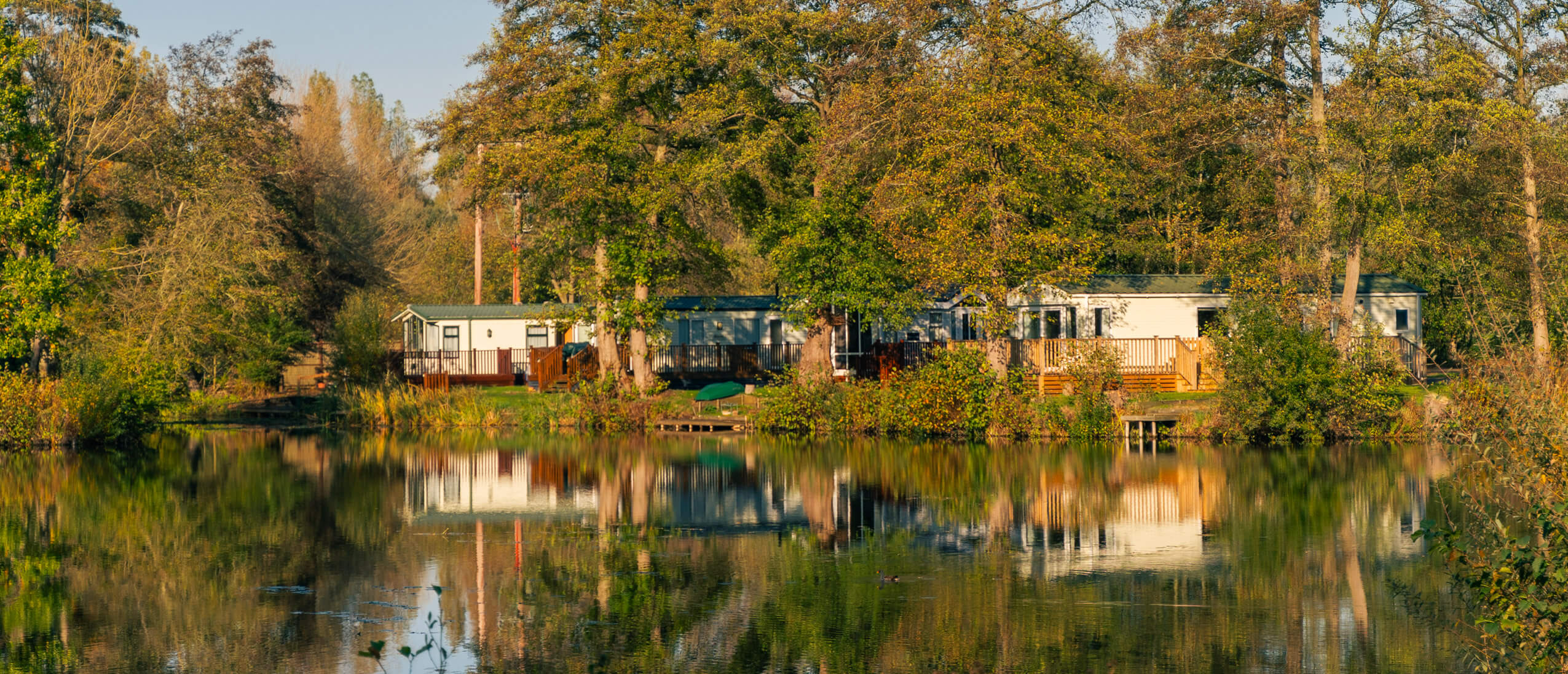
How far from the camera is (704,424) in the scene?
41438 mm

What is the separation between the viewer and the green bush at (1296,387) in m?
33.6

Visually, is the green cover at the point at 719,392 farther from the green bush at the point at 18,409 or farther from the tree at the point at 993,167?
the green bush at the point at 18,409

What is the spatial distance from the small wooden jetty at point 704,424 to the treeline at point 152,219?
14179mm

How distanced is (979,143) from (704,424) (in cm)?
1185

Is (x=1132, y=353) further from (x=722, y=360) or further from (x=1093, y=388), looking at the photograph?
(x=722, y=360)

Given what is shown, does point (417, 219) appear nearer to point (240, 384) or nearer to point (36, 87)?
point (240, 384)

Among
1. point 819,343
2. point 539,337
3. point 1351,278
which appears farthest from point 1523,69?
point 539,337

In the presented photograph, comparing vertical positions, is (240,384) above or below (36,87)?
below

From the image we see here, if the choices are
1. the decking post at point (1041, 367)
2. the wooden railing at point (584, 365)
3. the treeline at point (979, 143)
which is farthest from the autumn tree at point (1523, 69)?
the wooden railing at point (584, 365)

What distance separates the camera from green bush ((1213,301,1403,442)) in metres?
33.6

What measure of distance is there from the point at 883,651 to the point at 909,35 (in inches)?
1216

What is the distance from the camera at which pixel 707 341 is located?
54344 millimetres

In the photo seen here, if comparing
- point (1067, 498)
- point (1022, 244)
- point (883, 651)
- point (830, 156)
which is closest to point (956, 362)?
point (1022, 244)

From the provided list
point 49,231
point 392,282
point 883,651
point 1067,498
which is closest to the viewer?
point 883,651
